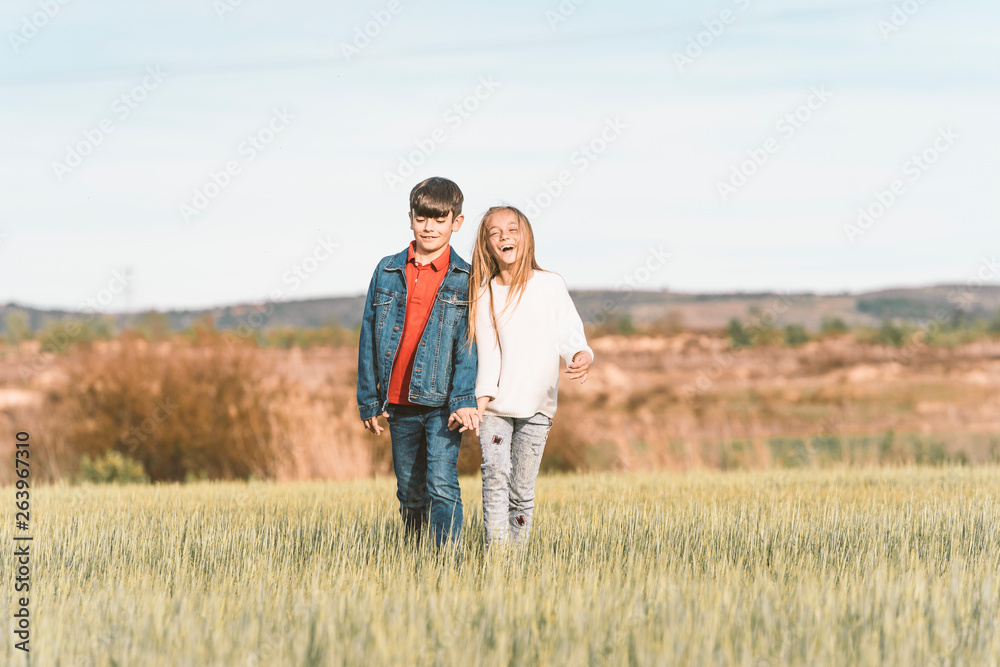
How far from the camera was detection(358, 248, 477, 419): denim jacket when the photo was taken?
491 centimetres

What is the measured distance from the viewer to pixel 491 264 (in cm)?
498

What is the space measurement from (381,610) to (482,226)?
86.1 inches

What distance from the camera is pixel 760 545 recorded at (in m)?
5.08

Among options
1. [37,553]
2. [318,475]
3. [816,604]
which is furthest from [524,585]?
[318,475]

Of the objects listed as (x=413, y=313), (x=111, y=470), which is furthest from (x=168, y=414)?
(x=413, y=313)

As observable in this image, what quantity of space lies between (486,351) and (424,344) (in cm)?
33

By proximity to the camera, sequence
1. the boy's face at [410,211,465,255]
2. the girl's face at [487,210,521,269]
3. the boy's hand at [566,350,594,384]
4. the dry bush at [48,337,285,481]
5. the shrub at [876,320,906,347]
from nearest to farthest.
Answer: the boy's hand at [566,350,594,384] → the girl's face at [487,210,521,269] → the boy's face at [410,211,465,255] → the dry bush at [48,337,285,481] → the shrub at [876,320,906,347]

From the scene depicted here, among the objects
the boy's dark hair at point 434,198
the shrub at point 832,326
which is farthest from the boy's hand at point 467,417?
the shrub at point 832,326

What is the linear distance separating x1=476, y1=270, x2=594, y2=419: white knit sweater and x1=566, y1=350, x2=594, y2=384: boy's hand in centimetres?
4

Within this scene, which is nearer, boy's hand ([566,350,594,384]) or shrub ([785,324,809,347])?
boy's hand ([566,350,594,384])

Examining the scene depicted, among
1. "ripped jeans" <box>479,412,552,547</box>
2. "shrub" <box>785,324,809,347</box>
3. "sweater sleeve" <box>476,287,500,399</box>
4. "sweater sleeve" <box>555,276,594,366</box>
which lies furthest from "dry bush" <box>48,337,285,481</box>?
"shrub" <box>785,324,809,347</box>

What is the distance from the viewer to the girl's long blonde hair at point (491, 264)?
4895mm

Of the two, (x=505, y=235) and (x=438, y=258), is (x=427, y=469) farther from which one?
(x=505, y=235)

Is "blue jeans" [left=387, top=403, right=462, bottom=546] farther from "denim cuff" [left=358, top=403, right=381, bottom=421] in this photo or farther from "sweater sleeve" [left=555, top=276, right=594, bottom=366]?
"sweater sleeve" [left=555, top=276, right=594, bottom=366]
